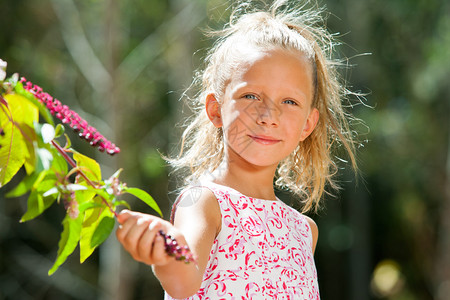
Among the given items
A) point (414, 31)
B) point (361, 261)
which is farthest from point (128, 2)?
point (361, 261)

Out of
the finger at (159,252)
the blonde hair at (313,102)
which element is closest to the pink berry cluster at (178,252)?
the finger at (159,252)

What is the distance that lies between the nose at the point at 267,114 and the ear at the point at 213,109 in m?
0.24

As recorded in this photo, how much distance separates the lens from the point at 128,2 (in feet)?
34.8

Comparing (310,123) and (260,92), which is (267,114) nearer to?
(260,92)

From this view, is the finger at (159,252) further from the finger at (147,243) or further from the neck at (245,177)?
the neck at (245,177)

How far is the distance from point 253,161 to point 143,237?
0.79 meters

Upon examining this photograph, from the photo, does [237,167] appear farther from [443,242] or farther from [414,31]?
[414,31]

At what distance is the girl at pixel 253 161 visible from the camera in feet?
5.68

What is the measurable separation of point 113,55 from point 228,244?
20.4 ft

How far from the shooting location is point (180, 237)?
1.22 m

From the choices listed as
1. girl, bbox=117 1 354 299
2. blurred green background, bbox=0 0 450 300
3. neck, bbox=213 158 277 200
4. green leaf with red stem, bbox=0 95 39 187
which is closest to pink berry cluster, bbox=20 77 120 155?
green leaf with red stem, bbox=0 95 39 187

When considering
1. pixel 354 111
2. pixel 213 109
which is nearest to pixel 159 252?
pixel 213 109

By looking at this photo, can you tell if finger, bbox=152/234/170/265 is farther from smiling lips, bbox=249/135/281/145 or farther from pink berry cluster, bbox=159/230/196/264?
smiling lips, bbox=249/135/281/145

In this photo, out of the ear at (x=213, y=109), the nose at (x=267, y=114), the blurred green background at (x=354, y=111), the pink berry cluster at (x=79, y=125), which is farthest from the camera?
the blurred green background at (x=354, y=111)
